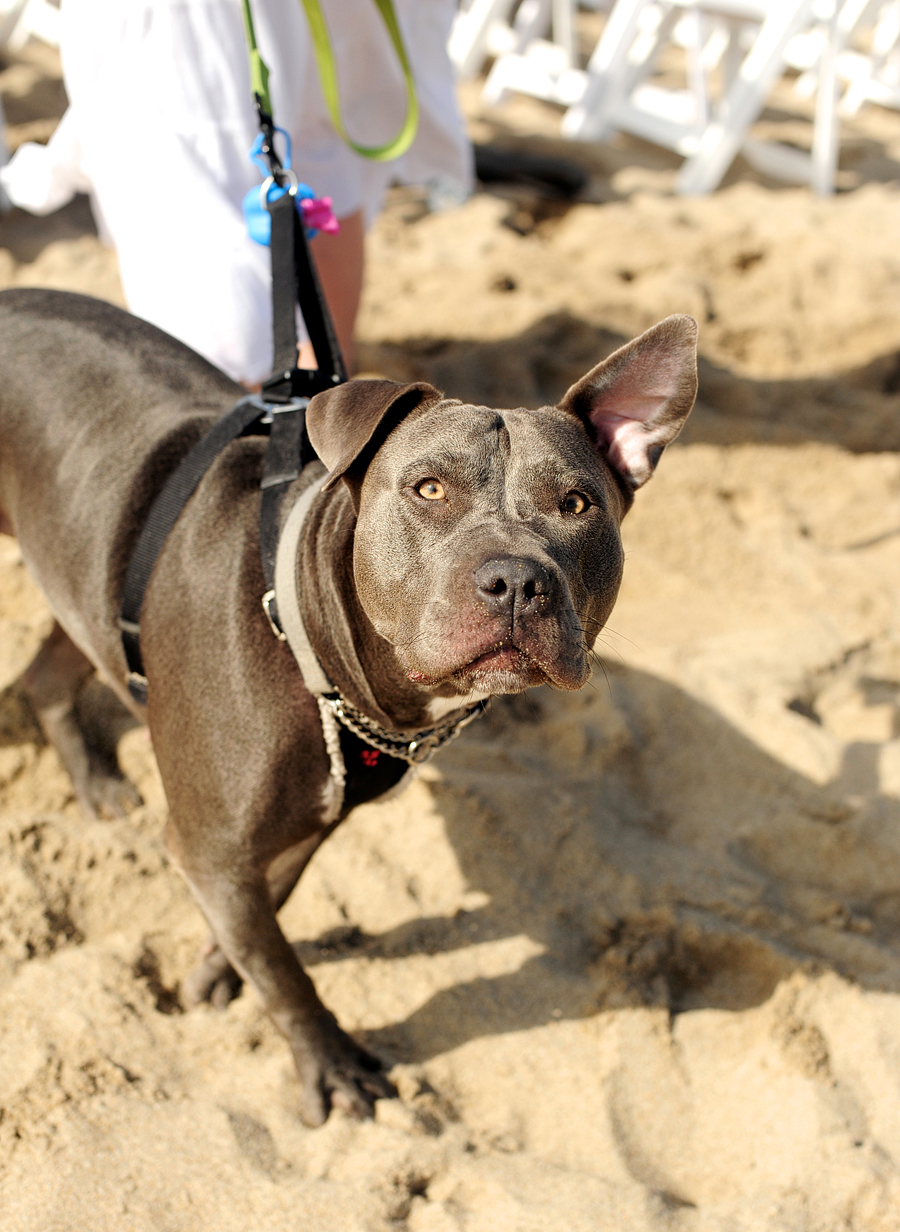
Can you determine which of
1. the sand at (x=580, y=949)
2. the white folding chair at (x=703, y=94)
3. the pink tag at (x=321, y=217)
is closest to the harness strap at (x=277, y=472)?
the pink tag at (x=321, y=217)

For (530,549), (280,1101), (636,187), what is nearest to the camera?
(530,549)

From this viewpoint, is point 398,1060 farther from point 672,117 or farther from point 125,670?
point 672,117

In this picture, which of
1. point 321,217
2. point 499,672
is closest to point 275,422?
point 321,217

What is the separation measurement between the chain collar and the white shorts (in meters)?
1.37

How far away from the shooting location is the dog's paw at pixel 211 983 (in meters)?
2.68

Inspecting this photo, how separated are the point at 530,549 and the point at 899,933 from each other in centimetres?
184

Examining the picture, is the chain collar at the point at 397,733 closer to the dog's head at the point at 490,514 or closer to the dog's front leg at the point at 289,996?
the dog's head at the point at 490,514

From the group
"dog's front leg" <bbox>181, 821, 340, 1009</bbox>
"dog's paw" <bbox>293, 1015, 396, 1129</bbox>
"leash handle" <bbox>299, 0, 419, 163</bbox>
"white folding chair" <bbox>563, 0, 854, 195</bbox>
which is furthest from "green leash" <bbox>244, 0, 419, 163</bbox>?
"white folding chair" <bbox>563, 0, 854, 195</bbox>

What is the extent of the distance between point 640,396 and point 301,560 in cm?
78

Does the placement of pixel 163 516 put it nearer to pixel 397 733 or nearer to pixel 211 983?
pixel 397 733

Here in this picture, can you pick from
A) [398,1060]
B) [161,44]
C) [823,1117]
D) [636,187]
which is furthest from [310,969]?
[636,187]

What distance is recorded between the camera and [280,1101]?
98.7 inches

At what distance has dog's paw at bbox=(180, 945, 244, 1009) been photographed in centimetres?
268

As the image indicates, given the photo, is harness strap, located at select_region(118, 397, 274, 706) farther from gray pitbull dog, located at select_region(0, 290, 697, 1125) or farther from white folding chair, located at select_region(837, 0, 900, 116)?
white folding chair, located at select_region(837, 0, 900, 116)
